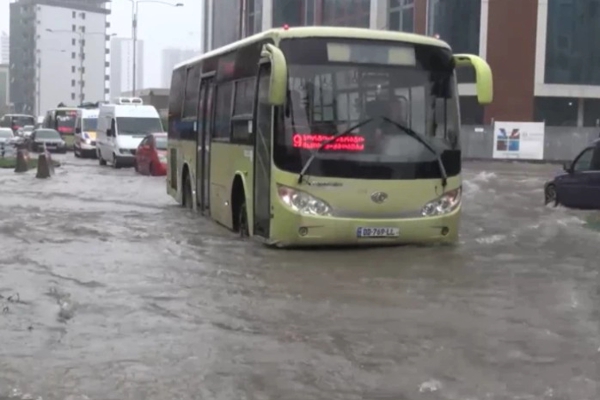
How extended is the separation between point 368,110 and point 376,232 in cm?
150

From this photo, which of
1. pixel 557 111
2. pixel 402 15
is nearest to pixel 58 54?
pixel 402 15

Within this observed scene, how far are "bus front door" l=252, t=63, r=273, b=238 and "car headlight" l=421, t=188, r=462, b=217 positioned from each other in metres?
1.96

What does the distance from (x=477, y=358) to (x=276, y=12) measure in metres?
67.8

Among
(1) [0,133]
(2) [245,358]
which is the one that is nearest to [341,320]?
(2) [245,358]

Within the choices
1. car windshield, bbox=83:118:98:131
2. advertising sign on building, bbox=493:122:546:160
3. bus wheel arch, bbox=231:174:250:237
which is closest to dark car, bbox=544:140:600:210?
bus wheel arch, bbox=231:174:250:237

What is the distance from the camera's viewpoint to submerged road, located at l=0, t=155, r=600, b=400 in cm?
711

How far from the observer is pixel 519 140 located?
53844 millimetres

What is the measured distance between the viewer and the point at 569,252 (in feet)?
47.1

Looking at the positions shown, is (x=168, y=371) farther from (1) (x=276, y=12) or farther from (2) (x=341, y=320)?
(1) (x=276, y=12)

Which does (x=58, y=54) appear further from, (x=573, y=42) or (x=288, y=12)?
(x=573, y=42)

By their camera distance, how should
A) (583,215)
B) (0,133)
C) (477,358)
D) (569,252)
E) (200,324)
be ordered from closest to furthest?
1. (477,358)
2. (200,324)
3. (569,252)
4. (583,215)
5. (0,133)

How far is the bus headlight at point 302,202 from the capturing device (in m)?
13.1

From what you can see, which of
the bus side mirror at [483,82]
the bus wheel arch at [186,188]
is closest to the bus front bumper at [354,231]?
the bus side mirror at [483,82]

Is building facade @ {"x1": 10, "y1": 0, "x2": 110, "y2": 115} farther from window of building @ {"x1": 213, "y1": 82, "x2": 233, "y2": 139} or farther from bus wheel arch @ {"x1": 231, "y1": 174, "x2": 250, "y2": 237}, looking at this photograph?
bus wheel arch @ {"x1": 231, "y1": 174, "x2": 250, "y2": 237}
